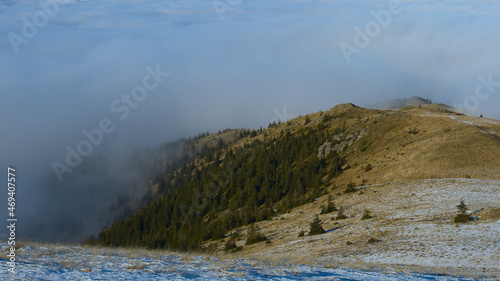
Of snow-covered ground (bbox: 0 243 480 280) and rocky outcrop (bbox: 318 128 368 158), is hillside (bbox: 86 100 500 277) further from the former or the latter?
snow-covered ground (bbox: 0 243 480 280)

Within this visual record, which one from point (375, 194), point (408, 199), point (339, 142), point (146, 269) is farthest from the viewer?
point (339, 142)

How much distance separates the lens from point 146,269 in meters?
16.4

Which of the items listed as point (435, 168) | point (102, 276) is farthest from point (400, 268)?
point (435, 168)

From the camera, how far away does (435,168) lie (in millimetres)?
42000

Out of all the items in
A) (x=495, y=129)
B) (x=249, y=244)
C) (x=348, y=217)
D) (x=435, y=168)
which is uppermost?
(x=495, y=129)

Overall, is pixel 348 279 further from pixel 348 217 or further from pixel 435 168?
pixel 435 168

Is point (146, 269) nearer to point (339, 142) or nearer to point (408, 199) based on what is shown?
point (408, 199)

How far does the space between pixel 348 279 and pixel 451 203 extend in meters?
20.6

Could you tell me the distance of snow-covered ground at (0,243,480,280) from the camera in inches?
580

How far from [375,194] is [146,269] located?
28352 millimetres

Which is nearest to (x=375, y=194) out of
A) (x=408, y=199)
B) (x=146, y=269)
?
(x=408, y=199)

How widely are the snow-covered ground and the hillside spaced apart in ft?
13.5

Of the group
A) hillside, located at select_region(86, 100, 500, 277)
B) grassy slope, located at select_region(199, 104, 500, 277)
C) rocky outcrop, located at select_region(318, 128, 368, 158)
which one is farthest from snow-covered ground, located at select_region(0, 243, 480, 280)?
rocky outcrop, located at select_region(318, 128, 368, 158)

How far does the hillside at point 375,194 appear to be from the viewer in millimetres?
24719
